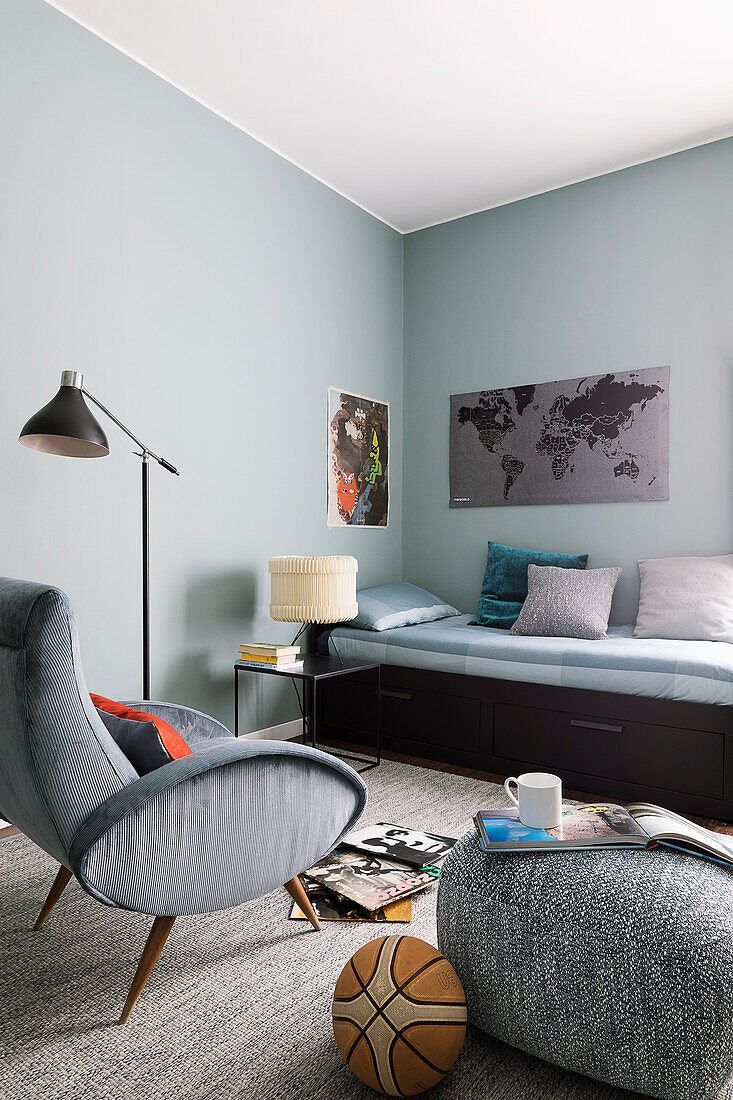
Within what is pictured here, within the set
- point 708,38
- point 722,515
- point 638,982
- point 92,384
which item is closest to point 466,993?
point 638,982

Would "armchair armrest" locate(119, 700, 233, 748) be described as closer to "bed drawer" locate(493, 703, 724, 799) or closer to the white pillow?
"bed drawer" locate(493, 703, 724, 799)

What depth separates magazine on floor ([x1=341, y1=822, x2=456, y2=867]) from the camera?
7.39 feet

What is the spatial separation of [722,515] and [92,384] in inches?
110

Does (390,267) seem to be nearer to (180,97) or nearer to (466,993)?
(180,97)

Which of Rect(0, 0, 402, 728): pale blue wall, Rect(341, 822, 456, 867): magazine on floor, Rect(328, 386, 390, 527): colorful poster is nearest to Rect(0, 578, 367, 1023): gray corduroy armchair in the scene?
Rect(341, 822, 456, 867): magazine on floor

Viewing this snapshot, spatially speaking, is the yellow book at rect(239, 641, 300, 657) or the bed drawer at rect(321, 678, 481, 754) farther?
the bed drawer at rect(321, 678, 481, 754)

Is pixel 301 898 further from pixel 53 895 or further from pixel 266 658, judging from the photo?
pixel 266 658

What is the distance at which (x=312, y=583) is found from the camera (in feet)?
10.5

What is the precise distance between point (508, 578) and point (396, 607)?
2.02 feet

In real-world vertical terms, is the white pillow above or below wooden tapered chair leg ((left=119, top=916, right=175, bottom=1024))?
above

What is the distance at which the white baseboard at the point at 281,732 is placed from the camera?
3.49m

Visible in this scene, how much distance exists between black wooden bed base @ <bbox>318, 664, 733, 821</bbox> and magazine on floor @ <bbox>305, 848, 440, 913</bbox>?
39.1 inches

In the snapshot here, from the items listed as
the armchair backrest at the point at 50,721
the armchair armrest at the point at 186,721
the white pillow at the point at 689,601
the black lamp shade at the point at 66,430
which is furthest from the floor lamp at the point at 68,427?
the white pillow at the point at 689,601

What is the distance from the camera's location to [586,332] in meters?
3.84
